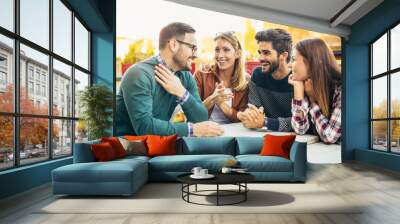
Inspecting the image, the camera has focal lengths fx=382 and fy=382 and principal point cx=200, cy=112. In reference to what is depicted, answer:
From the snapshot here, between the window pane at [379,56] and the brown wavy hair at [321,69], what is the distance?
A: 0.82m

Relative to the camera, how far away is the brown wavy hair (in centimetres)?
941

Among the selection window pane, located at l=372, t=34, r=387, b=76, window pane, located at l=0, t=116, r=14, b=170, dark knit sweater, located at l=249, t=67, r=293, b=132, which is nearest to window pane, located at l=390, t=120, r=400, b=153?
window pane, located at l=372, t=34, r=387, b=76

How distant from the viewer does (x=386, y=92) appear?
8.58m

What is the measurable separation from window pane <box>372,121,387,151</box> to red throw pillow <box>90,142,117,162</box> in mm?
6130

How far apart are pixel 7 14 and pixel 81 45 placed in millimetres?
3270

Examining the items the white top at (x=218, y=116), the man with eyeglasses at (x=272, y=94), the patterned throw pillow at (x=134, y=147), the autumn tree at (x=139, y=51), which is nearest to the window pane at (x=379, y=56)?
the man with eyeglasses at (x=272, y=94)

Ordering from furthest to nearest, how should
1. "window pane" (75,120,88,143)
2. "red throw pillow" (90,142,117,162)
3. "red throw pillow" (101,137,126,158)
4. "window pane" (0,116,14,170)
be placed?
1. "window pane" (75,120,88,143)
2. "red throw pillow" (101,137,126,158)
3. "red throw pillow" (90,142,117,162)
4. "window pane" (0,116,14,170)

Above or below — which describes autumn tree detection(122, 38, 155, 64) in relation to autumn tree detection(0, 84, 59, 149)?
above

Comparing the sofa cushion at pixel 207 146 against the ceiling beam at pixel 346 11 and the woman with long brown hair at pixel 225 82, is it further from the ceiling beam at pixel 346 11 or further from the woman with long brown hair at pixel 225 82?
the ceiling beam at pixel 346 11

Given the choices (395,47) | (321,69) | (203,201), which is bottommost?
(203,201)

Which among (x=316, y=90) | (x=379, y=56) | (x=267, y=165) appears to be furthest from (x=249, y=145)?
(x=379, y=56)

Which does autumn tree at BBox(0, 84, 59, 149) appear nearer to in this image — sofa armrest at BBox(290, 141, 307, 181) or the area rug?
the area rug

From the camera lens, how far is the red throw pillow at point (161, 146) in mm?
6824

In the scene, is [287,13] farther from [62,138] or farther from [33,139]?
[33,139]
